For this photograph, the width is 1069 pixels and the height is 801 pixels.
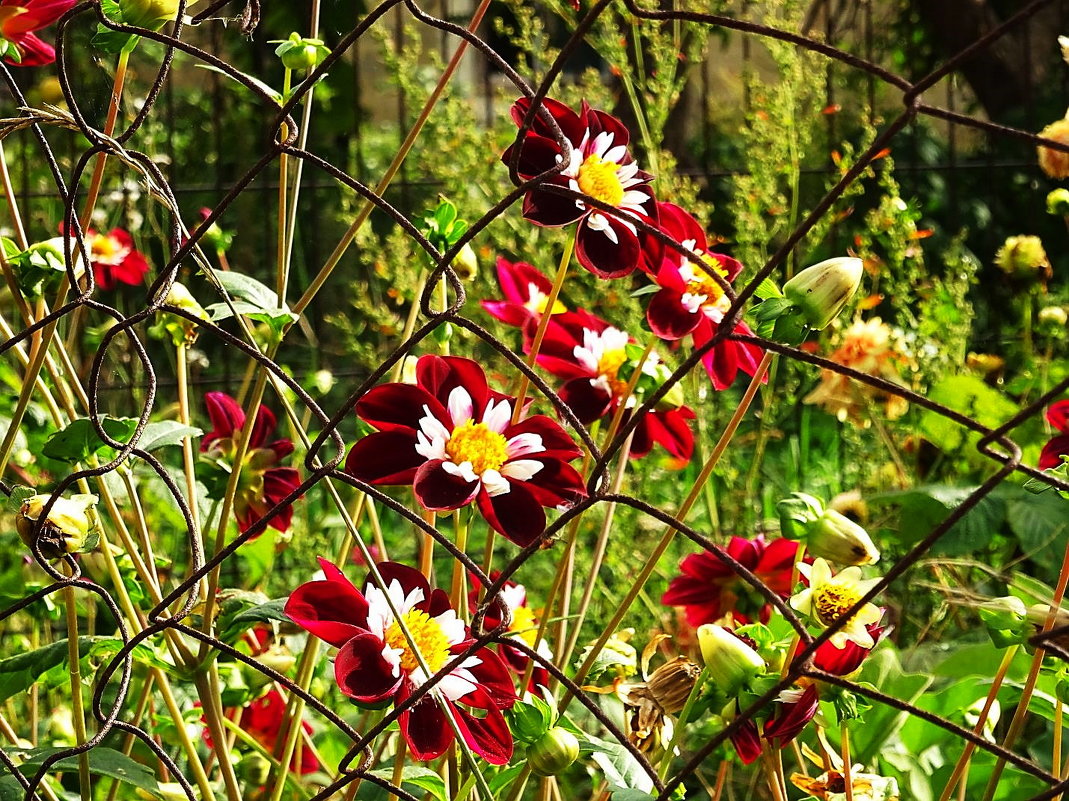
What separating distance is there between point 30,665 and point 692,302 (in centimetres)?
34

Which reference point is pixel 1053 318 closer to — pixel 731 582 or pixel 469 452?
pixel 731 582

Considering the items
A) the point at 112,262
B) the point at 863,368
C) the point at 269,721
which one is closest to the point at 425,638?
the point at 269,721

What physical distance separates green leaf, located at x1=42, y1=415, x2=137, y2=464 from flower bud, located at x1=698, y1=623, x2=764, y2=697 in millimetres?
246

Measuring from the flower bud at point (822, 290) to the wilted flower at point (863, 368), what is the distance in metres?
0.88

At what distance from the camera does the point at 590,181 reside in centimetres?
50

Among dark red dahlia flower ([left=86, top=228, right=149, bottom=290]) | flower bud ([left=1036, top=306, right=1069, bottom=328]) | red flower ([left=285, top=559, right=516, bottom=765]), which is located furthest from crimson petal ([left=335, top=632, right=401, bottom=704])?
flower bud ([left=1036, top=306, right=1069, bottom=328])

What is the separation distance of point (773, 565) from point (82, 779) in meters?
0.34

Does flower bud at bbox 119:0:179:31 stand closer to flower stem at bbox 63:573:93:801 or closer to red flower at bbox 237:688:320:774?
flower stem at bbox 63:573:93:801

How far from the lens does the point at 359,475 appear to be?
1.50 feet

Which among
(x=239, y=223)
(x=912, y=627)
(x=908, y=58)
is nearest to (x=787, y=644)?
(x=912, y=627)

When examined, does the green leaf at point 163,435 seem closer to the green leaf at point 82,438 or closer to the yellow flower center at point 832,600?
the green leaf at point 82,438

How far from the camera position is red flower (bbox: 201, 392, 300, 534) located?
26.1 inches

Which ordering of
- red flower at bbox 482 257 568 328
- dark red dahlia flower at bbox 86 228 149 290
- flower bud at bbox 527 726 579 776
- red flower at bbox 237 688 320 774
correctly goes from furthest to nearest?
dark red dahlia flower at bbox 86 228 149 290, red flower at bbox 237 688 320 774, red flower at bbox 482 257 568 328, flower bud at bbox 527 726 579 776

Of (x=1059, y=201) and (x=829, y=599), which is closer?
(x=829, y=599)
